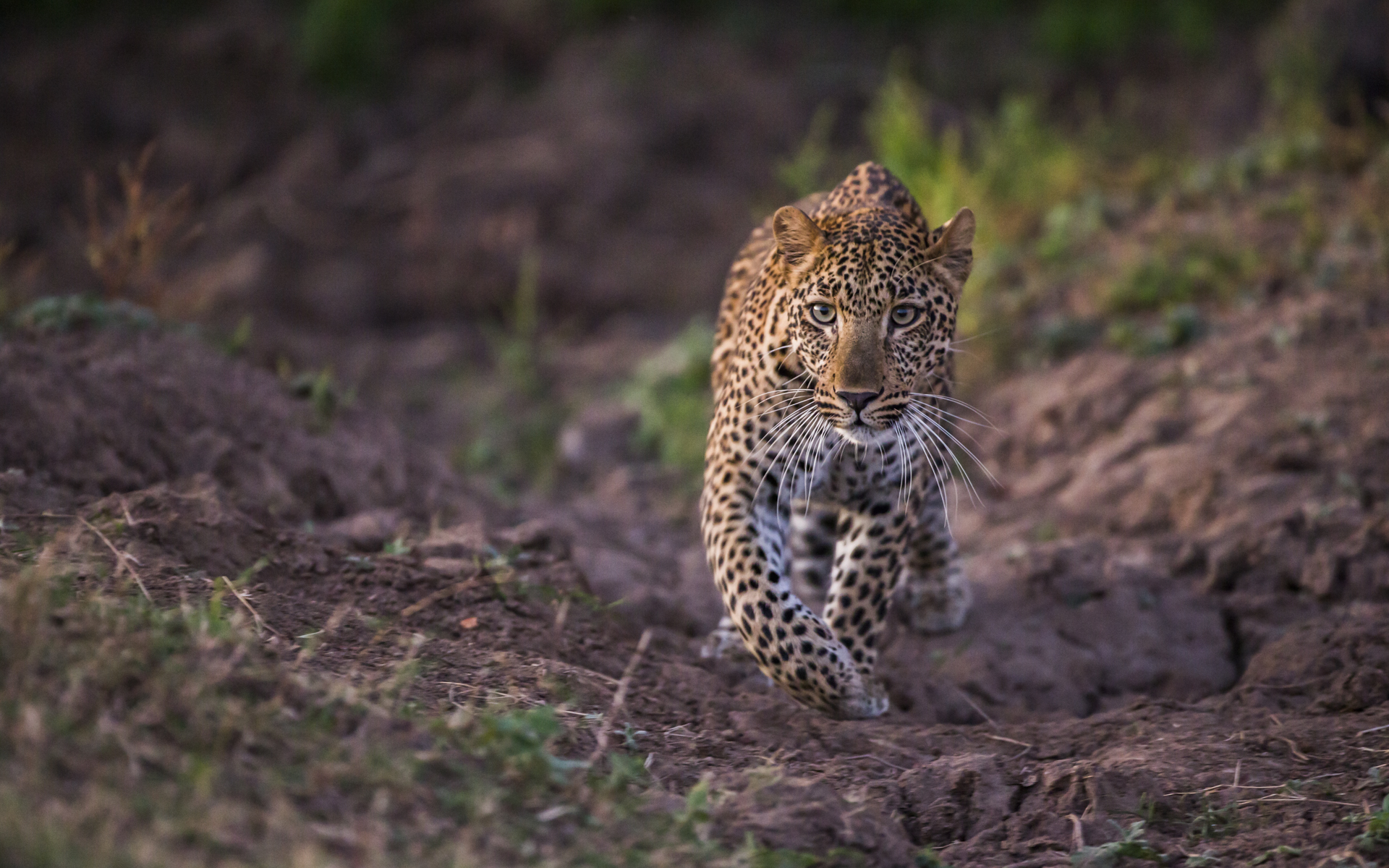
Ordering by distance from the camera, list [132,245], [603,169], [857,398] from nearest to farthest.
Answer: [857,398]
[132,245]
[603,169]

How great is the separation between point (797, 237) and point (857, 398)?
0.78 metres

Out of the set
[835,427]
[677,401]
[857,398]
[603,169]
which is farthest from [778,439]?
[603,169]

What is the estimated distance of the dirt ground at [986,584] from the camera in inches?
171

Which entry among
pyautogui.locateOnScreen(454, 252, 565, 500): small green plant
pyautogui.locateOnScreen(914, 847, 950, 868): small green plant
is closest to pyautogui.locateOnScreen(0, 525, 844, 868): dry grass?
pyautogui.locateOnScreen(914, 847, 950, 868): small green plant

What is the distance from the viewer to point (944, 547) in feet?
21.3

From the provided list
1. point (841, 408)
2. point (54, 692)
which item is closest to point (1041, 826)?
point (841, 408)

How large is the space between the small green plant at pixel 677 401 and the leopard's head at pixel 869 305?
3929mm

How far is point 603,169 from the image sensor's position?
13508 millimetres

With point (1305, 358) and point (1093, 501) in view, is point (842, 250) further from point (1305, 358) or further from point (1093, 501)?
point (1305, 358)

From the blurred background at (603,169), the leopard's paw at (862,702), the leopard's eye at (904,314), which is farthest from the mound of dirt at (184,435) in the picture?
the leopard's eye at (904,314)

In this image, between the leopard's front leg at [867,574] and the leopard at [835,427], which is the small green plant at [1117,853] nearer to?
the leopard at [835,427]

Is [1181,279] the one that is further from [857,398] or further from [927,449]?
[857,398]

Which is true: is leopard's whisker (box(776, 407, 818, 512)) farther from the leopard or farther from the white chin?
the white chin

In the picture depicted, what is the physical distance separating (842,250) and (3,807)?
345 centimetres
